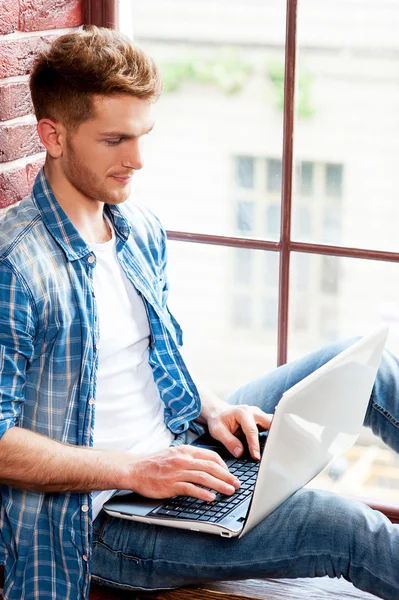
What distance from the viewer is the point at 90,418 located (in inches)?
64.2

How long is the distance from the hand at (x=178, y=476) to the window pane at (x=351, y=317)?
0.60 m

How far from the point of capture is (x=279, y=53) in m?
1.99

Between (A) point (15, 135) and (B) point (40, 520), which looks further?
(A) point (15, 135)

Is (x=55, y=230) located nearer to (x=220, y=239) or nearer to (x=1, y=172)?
(x=1, y=172)

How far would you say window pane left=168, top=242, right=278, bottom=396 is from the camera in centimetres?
215

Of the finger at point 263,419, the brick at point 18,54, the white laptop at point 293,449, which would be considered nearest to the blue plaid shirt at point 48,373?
the white laptop at point 293,449

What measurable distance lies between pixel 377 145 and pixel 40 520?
1073 millimetres

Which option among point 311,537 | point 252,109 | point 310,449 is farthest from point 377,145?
point 311,537

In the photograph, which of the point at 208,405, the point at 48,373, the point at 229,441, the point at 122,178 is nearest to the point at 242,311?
the point at 208,405

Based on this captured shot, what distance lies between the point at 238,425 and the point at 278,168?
23.9 inches

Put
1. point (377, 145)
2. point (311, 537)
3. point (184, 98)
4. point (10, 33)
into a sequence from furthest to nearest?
point (184, 98) → point (377, 145) → point (10, 33) → point (311, 537)

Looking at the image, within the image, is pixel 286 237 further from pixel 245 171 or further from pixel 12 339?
pixel 12 339

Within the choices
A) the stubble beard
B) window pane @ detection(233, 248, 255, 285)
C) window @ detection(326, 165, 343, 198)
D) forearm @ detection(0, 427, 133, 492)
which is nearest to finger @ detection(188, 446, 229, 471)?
forearm @ detection(0, 427, 133, 492)

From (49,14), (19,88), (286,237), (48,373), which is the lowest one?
(48,373)
